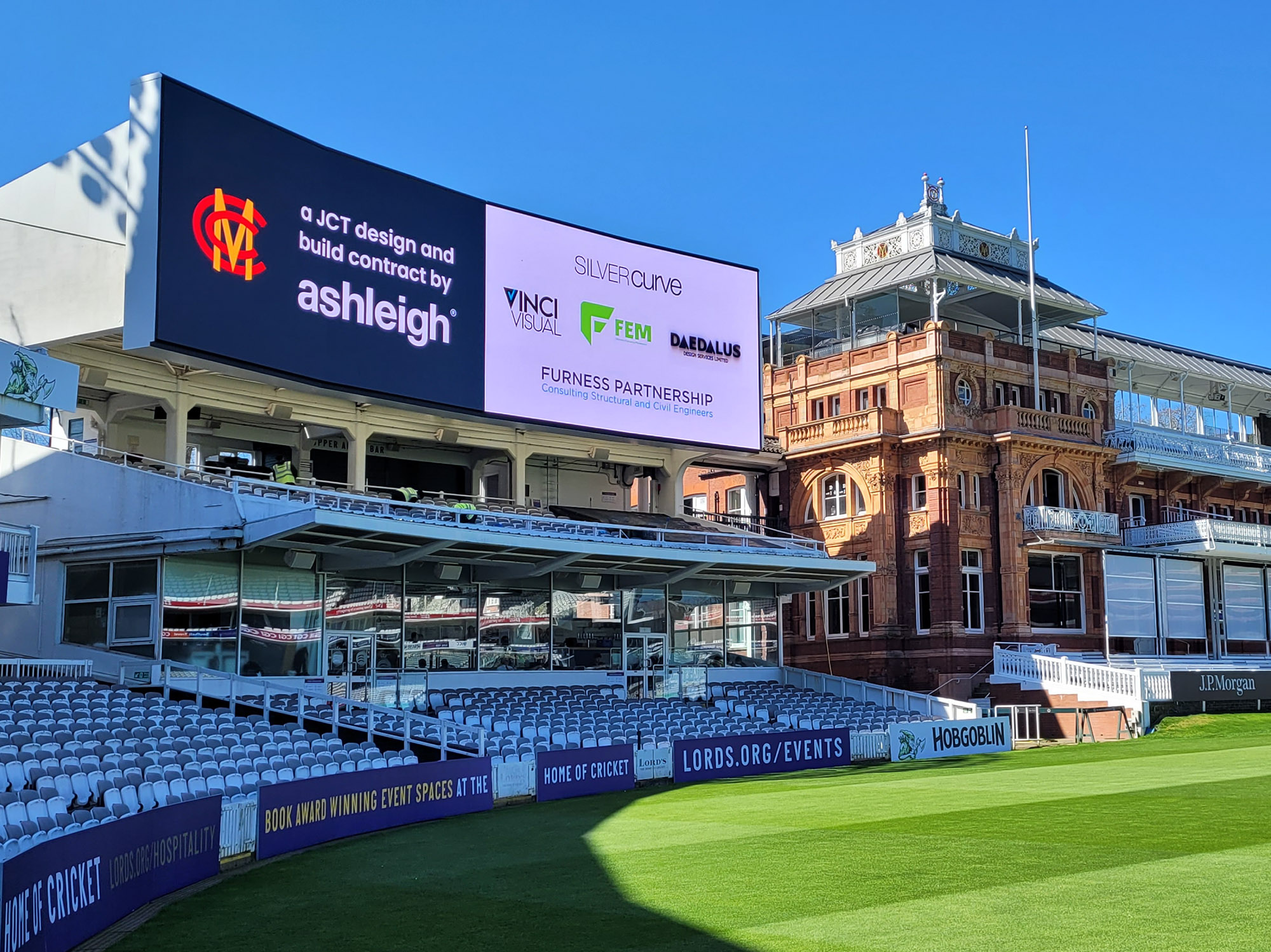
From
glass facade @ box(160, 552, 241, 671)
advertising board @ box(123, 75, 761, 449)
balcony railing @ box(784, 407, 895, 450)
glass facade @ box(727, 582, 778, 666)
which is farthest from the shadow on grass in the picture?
balcony railing @ box(784, 407, 895, 450)

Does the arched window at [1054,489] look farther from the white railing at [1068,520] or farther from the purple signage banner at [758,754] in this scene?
the purple signage banner at [758,754]

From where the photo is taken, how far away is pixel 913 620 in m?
49.5

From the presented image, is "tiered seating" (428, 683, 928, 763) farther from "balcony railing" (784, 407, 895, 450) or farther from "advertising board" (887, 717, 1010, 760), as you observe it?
"balcony railing" (784, 407, 895, 450)

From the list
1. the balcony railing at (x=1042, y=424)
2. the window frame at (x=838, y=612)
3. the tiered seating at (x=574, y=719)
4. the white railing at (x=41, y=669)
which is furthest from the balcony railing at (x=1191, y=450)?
the white railing at (x=41, y=669)

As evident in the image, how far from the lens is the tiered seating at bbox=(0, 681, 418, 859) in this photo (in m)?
15.7

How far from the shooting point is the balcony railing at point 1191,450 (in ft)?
175

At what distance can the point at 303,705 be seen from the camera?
89.7 feet

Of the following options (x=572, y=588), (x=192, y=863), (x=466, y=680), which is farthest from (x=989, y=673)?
(x=192, y=863)

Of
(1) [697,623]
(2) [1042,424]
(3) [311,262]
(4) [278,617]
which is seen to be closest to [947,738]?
(1) [697,623]

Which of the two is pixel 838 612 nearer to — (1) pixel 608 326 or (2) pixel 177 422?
(1) pixel 608 326

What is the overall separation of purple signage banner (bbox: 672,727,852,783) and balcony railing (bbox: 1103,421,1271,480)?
24593 millimetres

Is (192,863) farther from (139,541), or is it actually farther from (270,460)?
(270,460)

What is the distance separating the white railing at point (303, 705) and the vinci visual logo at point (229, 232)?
942 cm

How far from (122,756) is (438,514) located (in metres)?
Result: 15.8
